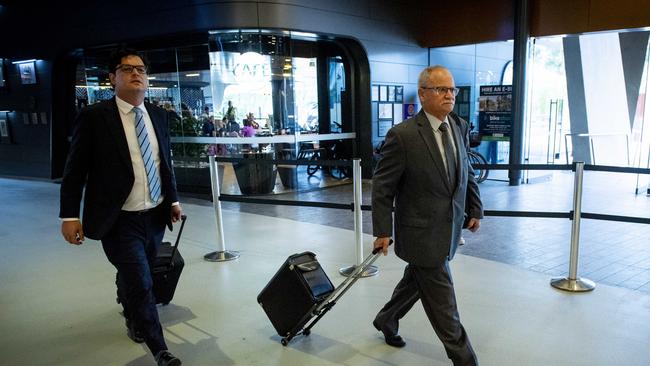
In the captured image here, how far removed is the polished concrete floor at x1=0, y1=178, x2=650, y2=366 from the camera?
280cm

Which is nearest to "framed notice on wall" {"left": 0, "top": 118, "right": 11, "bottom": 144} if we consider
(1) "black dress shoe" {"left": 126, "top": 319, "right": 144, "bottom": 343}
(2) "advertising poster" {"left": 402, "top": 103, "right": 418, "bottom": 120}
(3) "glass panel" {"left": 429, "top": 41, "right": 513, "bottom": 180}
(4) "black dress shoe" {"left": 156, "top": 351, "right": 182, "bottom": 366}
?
(2) "advertising poster" {"left": 402, "top": 103, "right": 418, "bottom": 120}

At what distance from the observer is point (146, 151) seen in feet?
8.63

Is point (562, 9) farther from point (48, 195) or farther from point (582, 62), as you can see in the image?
point (48, 195)

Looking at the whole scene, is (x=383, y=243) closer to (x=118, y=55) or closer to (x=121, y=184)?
(x=121, y=184)

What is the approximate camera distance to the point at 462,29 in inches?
385

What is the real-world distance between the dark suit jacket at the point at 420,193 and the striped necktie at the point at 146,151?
1.27 meters

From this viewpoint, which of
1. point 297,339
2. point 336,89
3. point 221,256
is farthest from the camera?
point 336,89

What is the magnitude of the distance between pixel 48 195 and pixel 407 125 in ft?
29.1

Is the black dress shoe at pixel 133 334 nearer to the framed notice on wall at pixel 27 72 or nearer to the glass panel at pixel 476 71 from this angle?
the glass panel at pixel 476 71

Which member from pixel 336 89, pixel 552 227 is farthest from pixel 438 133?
pixel 336 89

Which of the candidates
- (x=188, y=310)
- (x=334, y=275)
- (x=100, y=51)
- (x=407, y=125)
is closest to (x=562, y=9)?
(x=334, y=275)

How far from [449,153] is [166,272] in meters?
2.14

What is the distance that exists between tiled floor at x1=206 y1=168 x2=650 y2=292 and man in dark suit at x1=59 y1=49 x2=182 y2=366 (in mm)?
3322

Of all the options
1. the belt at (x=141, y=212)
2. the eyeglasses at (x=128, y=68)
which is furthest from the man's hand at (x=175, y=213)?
the eyeglasses at (x=128, y=68)
